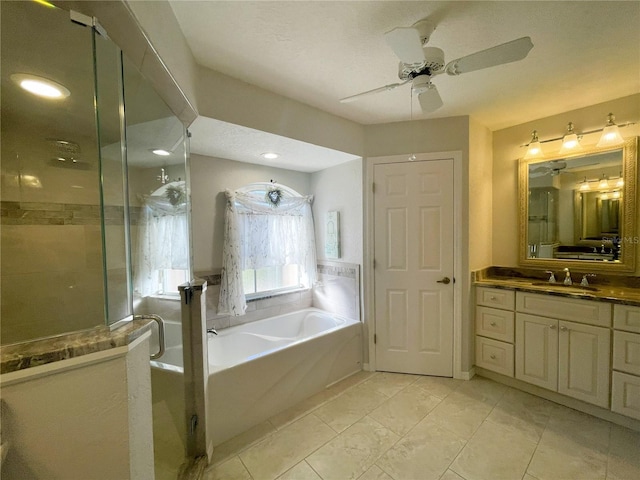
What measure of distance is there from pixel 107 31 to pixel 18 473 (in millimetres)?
1514

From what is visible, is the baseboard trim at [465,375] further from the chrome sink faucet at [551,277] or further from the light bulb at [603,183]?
the light bulb at [603,183]

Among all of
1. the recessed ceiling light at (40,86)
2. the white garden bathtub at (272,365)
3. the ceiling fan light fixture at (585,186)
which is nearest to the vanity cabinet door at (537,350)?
the ceiling fan light fixture at (585,186)

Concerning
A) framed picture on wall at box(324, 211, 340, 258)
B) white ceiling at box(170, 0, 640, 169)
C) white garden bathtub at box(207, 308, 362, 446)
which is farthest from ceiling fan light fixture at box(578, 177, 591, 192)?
white garden bathtub at box(207, 308, 362, 446)

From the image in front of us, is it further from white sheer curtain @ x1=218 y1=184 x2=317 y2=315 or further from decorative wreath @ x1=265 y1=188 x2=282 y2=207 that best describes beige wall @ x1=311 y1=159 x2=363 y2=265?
decorative wreath @ x1=265 y1=188 x2=282 y2=207

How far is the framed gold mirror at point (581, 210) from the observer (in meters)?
1.99

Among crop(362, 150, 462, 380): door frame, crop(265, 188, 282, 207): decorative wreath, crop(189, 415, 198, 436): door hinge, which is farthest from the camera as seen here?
crop(265, 188, 282, 207): decorative wreath

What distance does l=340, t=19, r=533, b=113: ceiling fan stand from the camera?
1069 millimetres

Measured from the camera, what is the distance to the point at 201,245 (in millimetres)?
2545

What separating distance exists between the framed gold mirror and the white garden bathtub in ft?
6.60

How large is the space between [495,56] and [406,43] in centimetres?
44

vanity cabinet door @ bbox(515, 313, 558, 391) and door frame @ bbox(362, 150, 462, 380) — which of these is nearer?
vanity cabinet door @ bbox(515, 313, 558, 391)

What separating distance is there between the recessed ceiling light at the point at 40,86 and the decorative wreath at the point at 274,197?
1.82 metres

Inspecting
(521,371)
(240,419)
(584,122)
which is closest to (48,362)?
(240,419)

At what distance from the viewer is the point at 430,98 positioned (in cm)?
148
